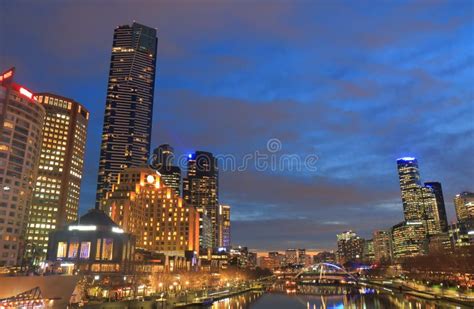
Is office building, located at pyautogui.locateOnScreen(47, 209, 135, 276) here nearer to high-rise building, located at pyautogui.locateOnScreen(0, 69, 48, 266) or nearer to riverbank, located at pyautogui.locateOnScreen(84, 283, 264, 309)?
high-rise building, located at pyautogui.locateOnScreen(0, 69, 48, 266)

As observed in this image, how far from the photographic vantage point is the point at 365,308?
107m

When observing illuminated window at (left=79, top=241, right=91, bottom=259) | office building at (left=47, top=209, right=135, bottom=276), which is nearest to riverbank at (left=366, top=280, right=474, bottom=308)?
office building at (left=47, top=209, right=135, bottom=276)

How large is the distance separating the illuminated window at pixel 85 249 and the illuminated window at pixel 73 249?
1874mm

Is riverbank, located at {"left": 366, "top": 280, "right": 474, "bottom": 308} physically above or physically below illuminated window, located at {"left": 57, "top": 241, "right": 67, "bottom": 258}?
below

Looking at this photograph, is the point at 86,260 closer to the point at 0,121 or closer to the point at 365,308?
the point at 0,121

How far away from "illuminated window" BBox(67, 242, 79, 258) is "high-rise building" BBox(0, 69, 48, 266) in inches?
568

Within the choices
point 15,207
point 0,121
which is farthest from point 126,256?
point 0,121

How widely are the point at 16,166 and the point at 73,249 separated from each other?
30992 millimetres

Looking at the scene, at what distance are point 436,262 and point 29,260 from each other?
506 ft

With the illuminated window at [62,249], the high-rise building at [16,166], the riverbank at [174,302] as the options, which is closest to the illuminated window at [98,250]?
the illuminated window at [62,249]

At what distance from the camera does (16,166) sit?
11256cm

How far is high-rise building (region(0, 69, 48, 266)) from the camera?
110m

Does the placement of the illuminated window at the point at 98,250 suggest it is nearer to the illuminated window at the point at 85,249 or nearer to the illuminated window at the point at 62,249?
the illuminated window at the point at 85,249

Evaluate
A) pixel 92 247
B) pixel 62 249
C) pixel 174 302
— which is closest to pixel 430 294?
pixel 174 302
